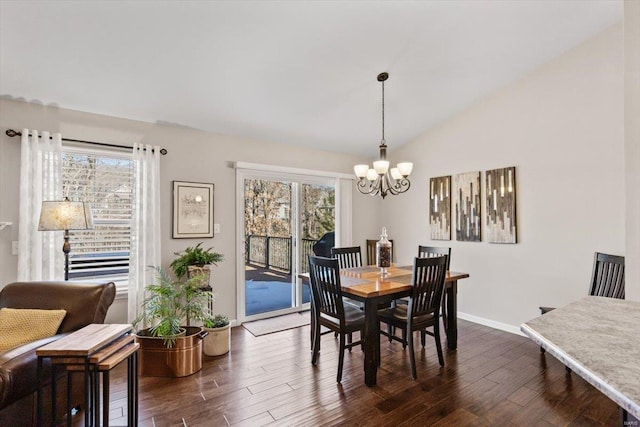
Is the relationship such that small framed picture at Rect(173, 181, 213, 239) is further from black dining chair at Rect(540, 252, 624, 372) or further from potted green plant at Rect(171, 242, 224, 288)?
black dining chair at Rect(540, 252, 624, 372)

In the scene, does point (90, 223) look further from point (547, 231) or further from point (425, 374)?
point (547, 231)

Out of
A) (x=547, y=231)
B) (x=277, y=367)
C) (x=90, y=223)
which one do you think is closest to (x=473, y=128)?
(x=547, y=231)

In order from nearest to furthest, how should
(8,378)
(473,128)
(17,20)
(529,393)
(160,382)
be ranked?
(8,378), (17,20), (529,393), (160,382), (473,128)

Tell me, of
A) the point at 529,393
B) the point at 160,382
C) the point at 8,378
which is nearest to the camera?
the point at 8,378

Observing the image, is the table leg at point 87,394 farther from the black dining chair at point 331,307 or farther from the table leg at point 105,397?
the black dining chair at point 331,307

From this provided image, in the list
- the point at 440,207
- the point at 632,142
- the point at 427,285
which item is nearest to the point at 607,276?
the point at 632,142

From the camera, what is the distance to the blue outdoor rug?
435 cm

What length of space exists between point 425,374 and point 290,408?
123cm

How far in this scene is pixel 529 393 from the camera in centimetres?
245

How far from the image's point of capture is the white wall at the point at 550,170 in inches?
123

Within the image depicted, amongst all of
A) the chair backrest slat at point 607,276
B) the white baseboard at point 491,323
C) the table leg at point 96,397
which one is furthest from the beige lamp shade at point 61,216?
the chair backrest slat at point 607,276

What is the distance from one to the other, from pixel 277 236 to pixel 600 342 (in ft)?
12.9

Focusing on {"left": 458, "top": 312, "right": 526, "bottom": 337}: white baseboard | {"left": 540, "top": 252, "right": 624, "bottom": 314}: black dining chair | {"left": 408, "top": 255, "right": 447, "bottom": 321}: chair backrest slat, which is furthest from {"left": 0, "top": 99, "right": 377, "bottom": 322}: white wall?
{"left": 540, "top": 252, "right": 624, "bottom": 314}: black dining chair

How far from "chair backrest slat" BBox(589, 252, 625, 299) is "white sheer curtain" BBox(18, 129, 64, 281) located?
497 cm
